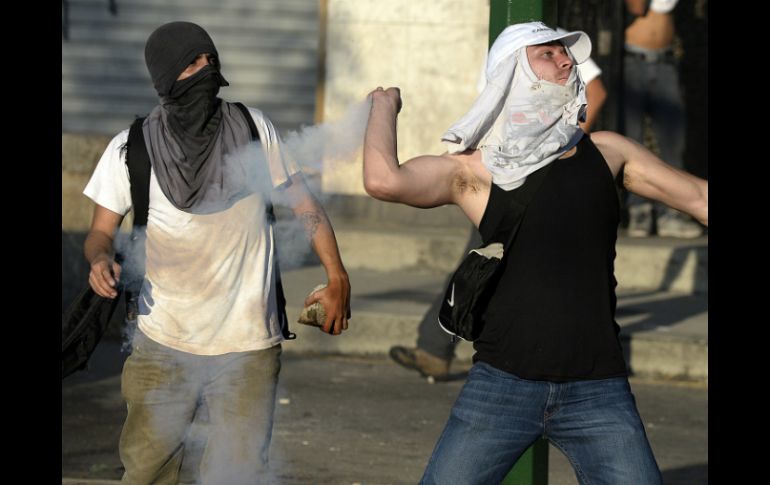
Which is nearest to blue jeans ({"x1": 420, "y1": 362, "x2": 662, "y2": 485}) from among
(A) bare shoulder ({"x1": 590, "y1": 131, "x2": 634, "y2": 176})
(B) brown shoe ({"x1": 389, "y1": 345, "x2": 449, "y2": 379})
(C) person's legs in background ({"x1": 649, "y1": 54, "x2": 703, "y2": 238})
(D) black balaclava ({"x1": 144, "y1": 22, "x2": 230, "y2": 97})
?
(A) bare shoulder ({"x1": 590, "y1": 131, "x2": 634, "y2": 176})

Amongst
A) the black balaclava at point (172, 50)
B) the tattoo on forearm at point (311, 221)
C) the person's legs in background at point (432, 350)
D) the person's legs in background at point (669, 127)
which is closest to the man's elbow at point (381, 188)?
the tattoo on forearm at point (311, 221)

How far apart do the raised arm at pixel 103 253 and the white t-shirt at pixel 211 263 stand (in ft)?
0.17

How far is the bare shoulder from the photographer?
171 inches

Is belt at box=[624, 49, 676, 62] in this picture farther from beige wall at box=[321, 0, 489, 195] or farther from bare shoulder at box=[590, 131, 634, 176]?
bare shoulder at box=[590, 131, 634, 176]

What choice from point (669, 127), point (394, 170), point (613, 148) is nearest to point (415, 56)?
point (669, 127)

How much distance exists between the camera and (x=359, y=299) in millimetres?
9961

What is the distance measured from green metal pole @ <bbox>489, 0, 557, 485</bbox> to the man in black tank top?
1.62ft

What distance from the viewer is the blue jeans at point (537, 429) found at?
4047 mm

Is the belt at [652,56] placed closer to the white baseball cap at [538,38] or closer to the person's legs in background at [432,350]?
the person's legs in background at [432,350]

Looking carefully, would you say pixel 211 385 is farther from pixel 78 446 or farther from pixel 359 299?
pixel 359 299

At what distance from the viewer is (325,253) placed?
4777 mm

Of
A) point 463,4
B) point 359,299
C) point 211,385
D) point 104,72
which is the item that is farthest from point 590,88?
point 104,72

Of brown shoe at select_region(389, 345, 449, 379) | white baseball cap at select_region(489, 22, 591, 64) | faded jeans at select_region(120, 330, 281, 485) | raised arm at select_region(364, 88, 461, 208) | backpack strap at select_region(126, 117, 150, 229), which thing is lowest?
brown shoe at select_region(389, 345, 449, 379)

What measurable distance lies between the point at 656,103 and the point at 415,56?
6.69 feet
